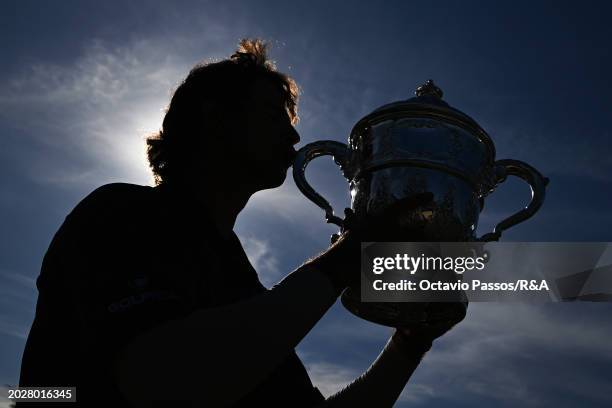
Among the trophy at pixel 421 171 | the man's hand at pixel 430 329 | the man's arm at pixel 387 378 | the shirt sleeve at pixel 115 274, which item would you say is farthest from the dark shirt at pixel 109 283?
the man's arm at pixel 387 378

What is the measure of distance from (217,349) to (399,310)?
1.07 meters

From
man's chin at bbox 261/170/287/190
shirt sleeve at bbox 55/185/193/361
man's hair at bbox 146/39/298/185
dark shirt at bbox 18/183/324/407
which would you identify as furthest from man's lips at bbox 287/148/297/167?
shirt sleeve at bbox 55/185/193/361

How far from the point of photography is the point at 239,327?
168 cm

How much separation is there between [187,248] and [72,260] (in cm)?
40

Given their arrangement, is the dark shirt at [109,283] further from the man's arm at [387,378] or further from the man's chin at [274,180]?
the man's arm at [387,378]

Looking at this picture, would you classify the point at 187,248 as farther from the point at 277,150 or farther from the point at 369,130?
the point at 369,130

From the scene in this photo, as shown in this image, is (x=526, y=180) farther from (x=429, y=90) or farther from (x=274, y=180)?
(x=274, y=180)

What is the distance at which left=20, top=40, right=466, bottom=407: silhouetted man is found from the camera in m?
1.62

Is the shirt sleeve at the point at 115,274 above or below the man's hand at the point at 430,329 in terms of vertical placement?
below

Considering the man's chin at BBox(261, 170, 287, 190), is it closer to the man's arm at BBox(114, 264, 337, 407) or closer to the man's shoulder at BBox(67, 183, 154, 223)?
the man's shoulder at BBox(67, 183, 154, 223)

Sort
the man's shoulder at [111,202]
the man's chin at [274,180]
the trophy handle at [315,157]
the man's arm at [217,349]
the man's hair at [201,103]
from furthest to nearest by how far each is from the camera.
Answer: the man's hair at [201,103]
the man's chin at [274,180]
the trophy handle at [315,157]
the man's shoulder at [111,202]
the man's arm at [217,349]

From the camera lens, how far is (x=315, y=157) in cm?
270

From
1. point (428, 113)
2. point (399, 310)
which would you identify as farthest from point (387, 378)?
point (428, 113)

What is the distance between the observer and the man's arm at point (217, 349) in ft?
5.23
